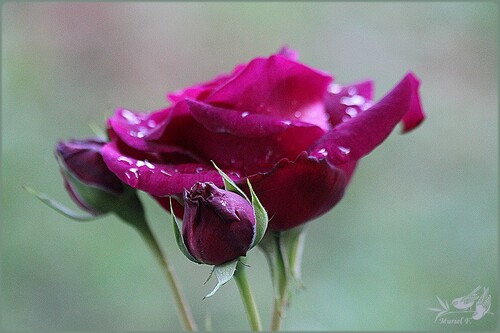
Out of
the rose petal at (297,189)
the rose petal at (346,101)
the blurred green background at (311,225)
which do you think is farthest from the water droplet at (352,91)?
the blurred green background at (311,225)

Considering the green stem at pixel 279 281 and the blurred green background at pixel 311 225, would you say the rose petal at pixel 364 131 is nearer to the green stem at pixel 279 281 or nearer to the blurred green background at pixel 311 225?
the green stem at pixel 279 281

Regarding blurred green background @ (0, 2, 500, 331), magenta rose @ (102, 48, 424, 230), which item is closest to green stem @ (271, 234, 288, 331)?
magenta rose @ (102, 48, 424, 230)

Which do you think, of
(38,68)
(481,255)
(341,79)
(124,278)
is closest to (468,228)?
(481,255)

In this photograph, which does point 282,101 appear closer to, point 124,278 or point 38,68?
point 124,278

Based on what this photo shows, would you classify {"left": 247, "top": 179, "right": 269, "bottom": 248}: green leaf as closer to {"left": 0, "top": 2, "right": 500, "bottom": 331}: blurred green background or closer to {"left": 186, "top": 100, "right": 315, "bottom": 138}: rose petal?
{"left": 186, "top": 100, "right": 315, "bottom": 138}: rose petal

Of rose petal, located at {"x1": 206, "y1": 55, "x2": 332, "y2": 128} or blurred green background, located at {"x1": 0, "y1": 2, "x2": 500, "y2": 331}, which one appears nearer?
rose petal, located at {"x1": 206, "y1": 55, "x2": 332, "y2": 128}

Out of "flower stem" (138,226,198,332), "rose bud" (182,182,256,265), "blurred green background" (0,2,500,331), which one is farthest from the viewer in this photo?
"blurred green background" (0,2,500,331)
